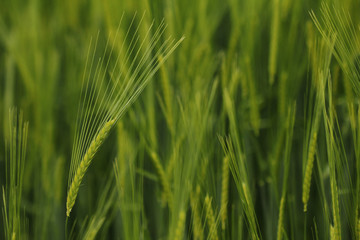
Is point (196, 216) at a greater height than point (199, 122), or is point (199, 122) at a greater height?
point (199, 122)

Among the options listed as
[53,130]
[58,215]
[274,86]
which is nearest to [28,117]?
[53,130]

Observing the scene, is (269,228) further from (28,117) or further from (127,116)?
(28,117)

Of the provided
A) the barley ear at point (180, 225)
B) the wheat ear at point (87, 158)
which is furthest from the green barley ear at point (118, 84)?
the barley ear at point (180, 225)

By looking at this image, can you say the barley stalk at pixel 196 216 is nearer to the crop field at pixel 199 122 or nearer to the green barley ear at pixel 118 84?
the crop field at pixel 199 122

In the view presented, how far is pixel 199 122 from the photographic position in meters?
0.66

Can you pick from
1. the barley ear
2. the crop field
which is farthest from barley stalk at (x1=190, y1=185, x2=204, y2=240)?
the barley ear

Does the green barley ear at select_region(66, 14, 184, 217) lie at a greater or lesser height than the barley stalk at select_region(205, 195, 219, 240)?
greater

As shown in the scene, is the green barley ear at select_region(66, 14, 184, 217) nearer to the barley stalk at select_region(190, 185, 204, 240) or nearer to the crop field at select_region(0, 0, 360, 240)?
the crop field at select_region(0, 0, 360, 240)

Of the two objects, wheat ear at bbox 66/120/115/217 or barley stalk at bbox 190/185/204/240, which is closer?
wheat ear at bbox 66/120/115/217

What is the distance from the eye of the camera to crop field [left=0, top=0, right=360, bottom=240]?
667 mm

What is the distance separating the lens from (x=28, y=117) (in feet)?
3.20

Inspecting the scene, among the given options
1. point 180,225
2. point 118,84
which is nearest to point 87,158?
point 180,225

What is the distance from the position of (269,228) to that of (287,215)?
4 cm

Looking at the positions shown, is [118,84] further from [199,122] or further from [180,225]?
[180,225]
